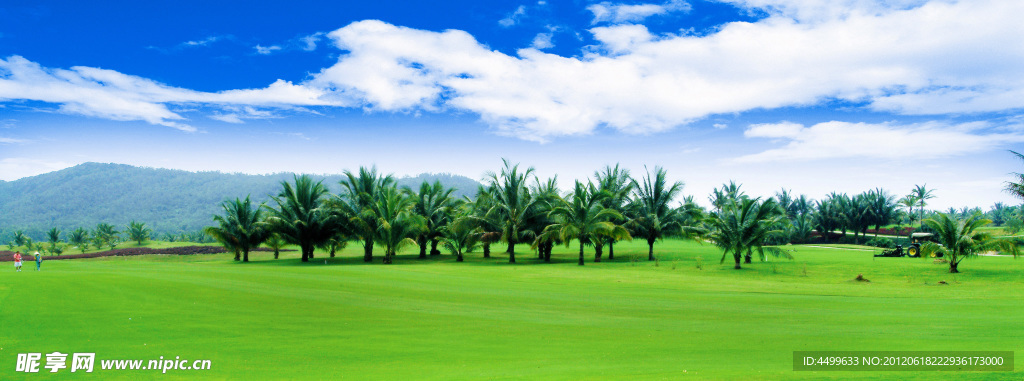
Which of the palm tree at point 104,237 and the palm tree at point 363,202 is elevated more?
the palm tree at point 363,202

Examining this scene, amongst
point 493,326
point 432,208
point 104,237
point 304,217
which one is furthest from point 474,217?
point 104,237

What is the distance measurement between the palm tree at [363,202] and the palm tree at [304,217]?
5.10 feet

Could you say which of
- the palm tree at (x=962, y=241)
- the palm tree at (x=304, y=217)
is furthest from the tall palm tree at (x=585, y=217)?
the palm tree at (x=304, y=217)

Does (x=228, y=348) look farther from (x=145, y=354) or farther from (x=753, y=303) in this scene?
(x=753, y=303)

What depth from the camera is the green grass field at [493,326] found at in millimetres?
8977

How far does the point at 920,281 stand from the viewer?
80.6 feet

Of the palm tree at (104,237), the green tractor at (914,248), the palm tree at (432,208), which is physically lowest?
the palm tree at (104,237)

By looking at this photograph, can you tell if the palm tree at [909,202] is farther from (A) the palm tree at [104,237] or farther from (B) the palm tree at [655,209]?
(A) the palm tree at [104,237]

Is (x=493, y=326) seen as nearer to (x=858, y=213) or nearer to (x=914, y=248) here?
(x=914, y=248)

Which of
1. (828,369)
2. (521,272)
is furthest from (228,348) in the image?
(521,272)

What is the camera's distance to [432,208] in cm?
5012

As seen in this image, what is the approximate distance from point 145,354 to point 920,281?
2965 cm

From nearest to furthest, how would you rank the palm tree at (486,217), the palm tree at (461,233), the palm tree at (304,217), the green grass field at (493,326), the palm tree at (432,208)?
the green grass field at (493,326)
the palm tree at (486,217)
the palm tree at (461,233)
the palm tree at (304,217)
the palm tree at (432,208)

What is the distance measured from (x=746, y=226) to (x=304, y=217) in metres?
36.3
